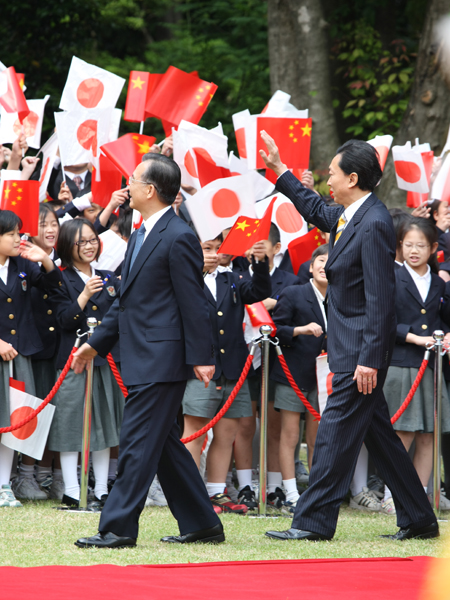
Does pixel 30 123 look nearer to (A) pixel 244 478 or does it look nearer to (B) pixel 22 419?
(B) pixel 22 419

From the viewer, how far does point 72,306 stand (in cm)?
580

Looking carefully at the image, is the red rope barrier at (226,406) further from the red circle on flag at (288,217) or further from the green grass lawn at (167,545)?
the red circle on flag at (288,217)

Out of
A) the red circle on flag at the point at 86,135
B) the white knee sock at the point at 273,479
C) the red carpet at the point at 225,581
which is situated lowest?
the white knee sock at the point at 273,479

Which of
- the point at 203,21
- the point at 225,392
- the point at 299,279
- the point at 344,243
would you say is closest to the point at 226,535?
the point at 225,392

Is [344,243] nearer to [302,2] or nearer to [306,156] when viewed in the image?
[306,156]

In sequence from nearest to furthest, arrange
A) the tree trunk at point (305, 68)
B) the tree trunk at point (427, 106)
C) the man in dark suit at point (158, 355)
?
the man in dark suit at point (158, 355) < the tree trunk at point (427, 106) < the tree trunk at point (305, 68)

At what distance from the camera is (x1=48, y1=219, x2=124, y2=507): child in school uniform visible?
5.81m

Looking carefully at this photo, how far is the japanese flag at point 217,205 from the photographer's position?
18.4 feet

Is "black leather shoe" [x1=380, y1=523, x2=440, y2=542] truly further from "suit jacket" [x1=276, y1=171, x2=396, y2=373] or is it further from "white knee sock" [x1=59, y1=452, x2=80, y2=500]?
"white knee sock" [x1=59, y1=452, x2=80, y2=500]

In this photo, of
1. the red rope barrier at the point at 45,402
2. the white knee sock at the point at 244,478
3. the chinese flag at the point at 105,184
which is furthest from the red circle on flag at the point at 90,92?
the white knee sock at the point at 244,478

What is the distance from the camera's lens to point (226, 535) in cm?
479

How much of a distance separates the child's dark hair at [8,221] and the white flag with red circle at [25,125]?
1.33 metres

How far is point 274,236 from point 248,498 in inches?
76.2

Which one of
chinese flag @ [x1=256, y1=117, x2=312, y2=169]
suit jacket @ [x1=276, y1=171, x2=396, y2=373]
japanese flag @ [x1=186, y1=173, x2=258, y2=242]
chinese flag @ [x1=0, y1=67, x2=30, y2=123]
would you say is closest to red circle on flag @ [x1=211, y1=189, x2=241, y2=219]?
japanese flag @ [x1=186, y1=173, x2=258, y2=242]
